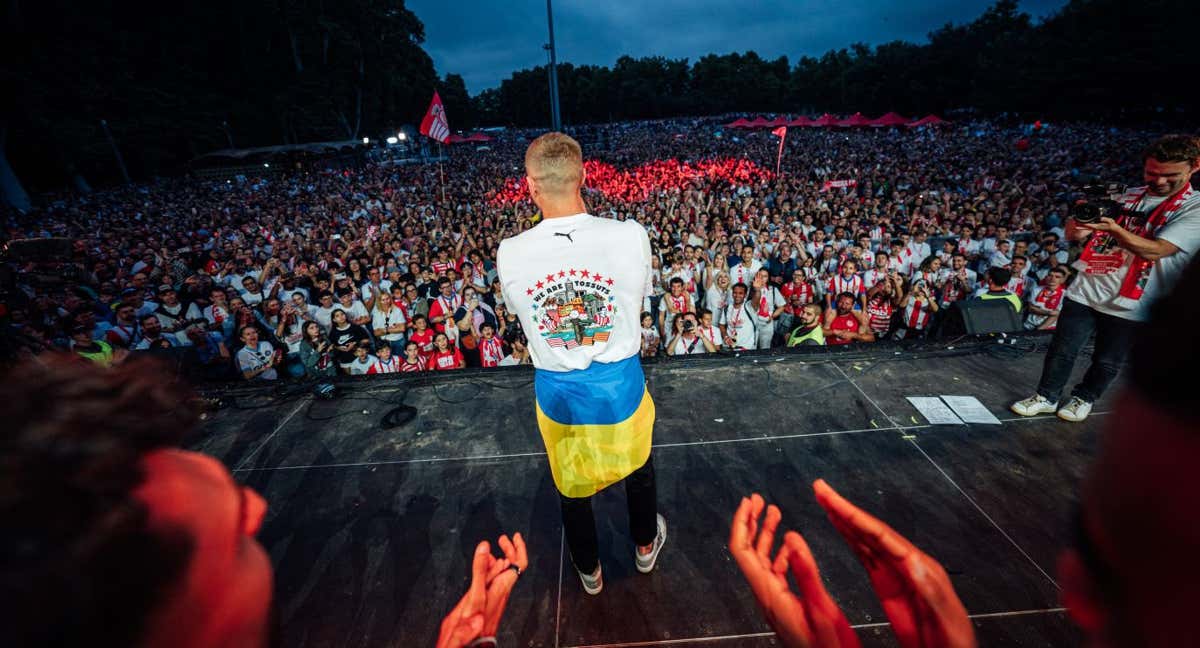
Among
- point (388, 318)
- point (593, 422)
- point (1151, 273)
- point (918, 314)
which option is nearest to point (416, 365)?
point (388, 318)

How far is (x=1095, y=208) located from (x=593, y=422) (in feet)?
11.3

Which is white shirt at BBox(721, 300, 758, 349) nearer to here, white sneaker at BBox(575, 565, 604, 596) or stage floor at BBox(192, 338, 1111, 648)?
stage floor at BBox(192, 338, 1111, 648)

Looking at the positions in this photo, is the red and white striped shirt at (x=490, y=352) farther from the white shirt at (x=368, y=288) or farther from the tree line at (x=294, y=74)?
the tree line at (x=294, y=74)

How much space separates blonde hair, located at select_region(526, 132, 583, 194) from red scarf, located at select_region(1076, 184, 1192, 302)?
348 cm

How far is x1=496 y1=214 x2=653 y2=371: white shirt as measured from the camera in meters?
1.79

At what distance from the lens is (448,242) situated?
1074 centimetres

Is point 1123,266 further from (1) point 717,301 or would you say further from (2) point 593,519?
(1) point 717,301

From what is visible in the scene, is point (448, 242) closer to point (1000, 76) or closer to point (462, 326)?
point (462, 326)

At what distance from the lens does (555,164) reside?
177cm

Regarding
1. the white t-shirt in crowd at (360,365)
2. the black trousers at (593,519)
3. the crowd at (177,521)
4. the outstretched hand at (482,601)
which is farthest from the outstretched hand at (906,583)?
the white t-shirt in crowd at (360,365)

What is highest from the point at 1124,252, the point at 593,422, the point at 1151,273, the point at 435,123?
the point at 435,123

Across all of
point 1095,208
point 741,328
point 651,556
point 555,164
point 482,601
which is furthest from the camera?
point 741,328

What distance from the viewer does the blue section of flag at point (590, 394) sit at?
6.32 ft

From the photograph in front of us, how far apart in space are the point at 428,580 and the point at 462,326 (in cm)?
409
